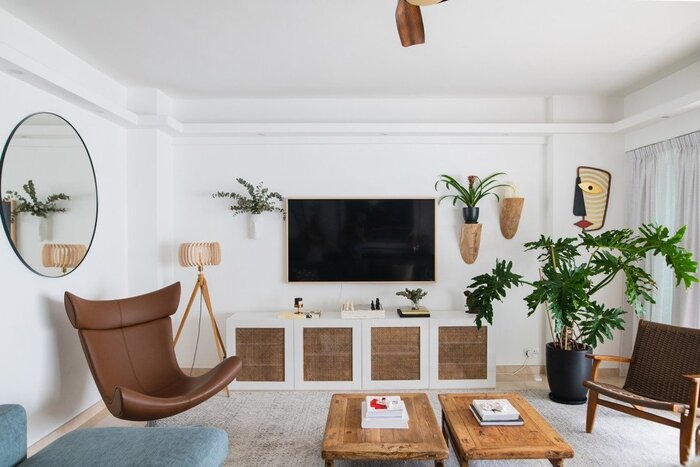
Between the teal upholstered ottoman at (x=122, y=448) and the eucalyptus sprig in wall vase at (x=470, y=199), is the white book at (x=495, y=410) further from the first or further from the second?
the eucalyptus sprig in wall vase at (x=470, y=199)

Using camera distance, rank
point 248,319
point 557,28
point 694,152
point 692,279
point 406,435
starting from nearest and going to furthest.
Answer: point 406,435, point 557,28, point 692,279, point 694,152, point 248,319

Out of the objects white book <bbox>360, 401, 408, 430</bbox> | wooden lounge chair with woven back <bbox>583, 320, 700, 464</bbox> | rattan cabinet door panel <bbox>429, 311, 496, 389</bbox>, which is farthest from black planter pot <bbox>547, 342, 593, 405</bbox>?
white book <bbox>360, 401, 408, 430</bbox>

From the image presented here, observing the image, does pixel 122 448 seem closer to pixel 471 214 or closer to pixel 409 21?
pixel 409 21

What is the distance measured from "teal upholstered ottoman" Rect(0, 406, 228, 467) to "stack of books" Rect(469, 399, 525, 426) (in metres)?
1.37

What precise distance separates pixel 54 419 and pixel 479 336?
10.9 ft

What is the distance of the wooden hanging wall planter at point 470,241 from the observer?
4.16 metres

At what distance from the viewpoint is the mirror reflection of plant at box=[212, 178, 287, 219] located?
415cm

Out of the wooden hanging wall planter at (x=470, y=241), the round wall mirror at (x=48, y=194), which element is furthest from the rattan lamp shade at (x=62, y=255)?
the wooden hanging wall planter at (x=470, y=241)

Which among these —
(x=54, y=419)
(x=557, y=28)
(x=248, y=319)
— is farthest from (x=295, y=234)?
(x=557, y=28)

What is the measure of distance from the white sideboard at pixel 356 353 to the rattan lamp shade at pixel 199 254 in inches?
22.6

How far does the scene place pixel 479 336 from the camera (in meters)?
3.92

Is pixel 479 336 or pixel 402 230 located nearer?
pixel 479 336

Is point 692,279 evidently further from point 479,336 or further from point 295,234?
point 295,234

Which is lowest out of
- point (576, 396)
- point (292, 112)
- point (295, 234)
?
point (576, 396)
